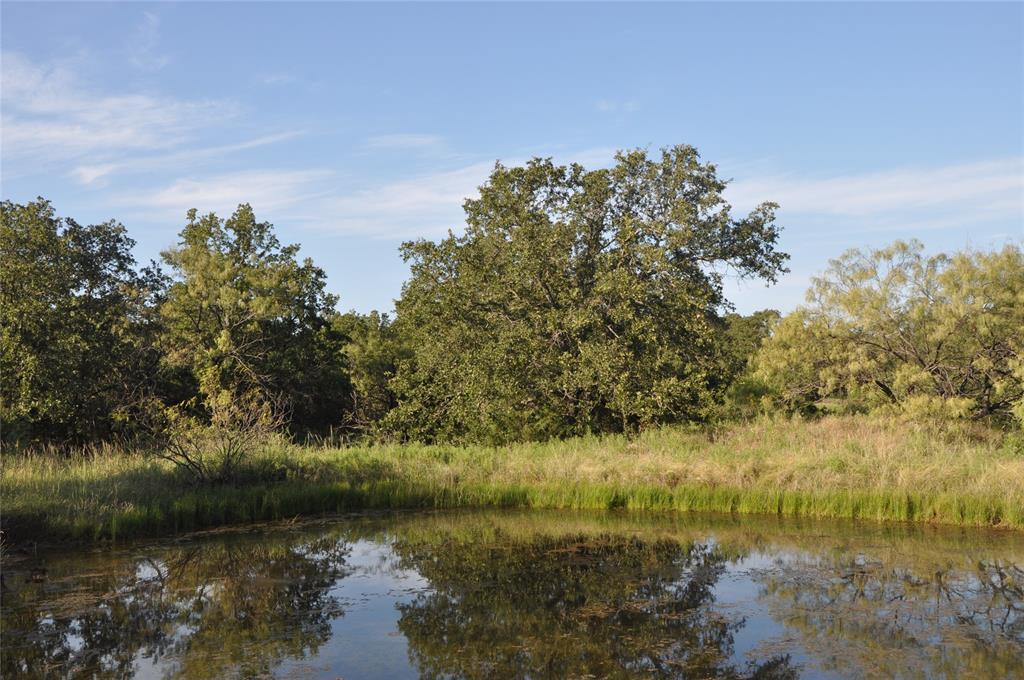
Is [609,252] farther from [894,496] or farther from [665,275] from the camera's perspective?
[894,496]

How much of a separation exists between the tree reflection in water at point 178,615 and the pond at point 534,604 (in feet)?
0.12

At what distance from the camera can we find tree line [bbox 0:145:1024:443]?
2321 cm

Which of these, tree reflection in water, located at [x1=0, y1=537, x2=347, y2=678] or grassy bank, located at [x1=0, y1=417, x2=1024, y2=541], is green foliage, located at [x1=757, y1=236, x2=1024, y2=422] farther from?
tree reflection in water, located at [x1=0, y1=537, x2=347, y2=678]

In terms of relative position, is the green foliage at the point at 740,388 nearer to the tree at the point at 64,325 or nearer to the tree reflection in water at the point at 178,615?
the tree reflection in water at the point at 178,615

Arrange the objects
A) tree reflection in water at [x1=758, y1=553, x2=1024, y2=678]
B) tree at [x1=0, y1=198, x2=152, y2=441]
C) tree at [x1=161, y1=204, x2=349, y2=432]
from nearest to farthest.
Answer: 1. tree reflection in water at [x1=758, y1=553, x2=1024, y2=678]
2. tree at [x1=0, y1=198, x2=152, y2=441]
3. tree at [x1=161, y1=204, x2=349, y2=432]

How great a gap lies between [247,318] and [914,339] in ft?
77.2

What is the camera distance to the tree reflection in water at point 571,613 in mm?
8545

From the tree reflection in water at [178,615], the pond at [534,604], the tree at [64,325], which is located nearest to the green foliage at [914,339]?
the pond at [534,604]

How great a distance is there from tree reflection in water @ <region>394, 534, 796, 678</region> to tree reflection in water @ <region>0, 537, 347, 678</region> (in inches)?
62.2

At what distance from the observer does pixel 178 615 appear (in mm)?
10688

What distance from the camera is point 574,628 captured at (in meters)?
9.77

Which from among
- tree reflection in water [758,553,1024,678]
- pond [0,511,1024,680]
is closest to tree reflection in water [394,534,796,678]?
pond [0,511,1024,680]

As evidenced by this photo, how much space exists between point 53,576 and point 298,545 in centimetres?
423

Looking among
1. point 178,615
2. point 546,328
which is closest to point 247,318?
point 546,328
